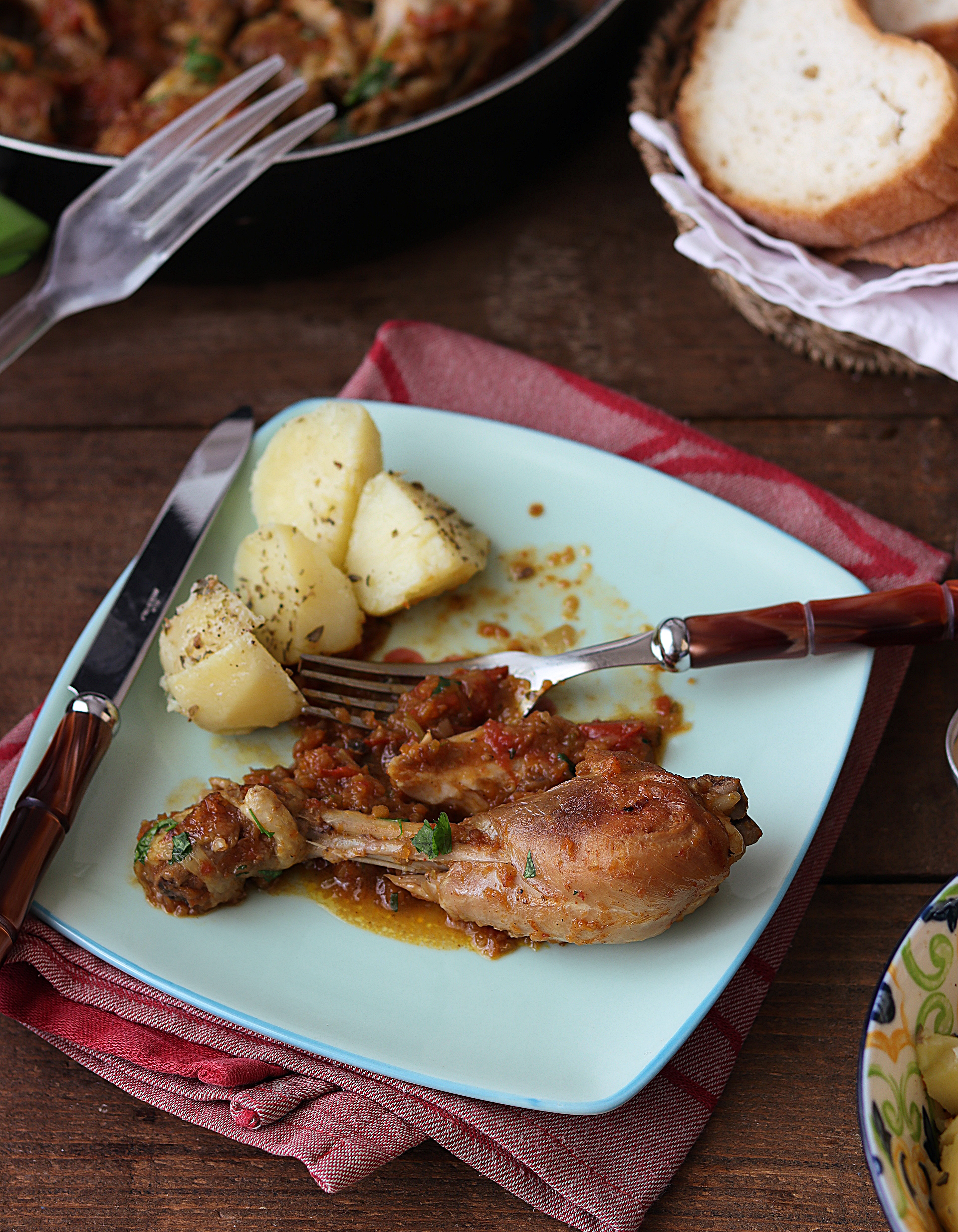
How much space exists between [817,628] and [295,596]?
1.20 metres

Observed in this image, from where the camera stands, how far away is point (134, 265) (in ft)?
10.5

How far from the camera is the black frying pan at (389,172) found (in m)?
2.99

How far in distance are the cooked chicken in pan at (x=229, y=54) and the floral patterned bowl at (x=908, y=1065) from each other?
9.37ft

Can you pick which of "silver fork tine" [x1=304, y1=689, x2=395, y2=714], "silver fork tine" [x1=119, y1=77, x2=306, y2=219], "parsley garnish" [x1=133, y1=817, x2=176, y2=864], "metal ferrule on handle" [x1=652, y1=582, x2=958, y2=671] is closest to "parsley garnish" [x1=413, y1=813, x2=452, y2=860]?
"silver fork tine" [x1=304, y1=689, x2=395, y2=714]

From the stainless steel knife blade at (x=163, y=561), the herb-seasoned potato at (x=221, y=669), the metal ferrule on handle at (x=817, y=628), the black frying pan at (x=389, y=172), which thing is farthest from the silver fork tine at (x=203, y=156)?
the metal ferrule on handle at (x=817, y=628)

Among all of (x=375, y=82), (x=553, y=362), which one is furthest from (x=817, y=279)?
(x=375, y=82)

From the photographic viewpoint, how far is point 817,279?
2.86m

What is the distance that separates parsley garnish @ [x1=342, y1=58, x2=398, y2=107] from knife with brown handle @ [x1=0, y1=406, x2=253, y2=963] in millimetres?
1224

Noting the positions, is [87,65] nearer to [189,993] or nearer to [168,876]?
[168,876]

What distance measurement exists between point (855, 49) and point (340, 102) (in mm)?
1601

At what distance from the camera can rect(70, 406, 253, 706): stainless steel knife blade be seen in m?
2.52

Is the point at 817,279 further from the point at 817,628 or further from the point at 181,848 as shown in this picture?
the point at 181,848

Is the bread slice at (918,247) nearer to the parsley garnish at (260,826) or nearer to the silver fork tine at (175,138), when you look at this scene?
the silver fork tine at (175,138)

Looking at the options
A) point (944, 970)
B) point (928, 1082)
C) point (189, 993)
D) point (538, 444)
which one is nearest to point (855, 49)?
point (538, 444)
